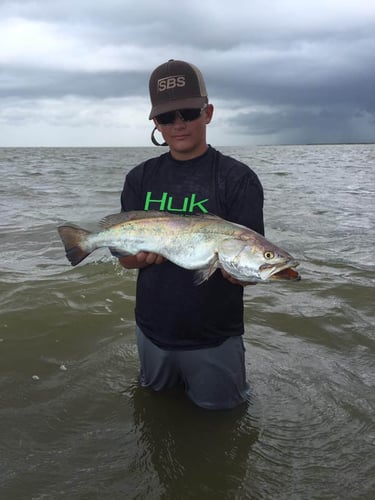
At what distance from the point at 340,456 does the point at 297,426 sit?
48 centimetres

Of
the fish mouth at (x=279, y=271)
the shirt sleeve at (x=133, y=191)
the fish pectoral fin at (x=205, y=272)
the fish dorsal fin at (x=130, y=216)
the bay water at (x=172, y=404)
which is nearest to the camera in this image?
the fish mouth at (x=279, y=271)

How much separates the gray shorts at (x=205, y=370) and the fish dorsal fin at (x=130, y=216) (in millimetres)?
1034

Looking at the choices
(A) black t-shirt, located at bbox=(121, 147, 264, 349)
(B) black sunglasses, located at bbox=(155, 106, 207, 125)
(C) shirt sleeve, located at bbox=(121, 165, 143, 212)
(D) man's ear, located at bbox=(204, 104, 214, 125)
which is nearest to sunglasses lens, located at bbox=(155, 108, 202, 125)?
(B) black sunglasses, located at bbox=(155, 106, 207, 125)

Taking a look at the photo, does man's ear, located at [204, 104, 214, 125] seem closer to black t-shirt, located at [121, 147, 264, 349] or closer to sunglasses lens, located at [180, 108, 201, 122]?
sunglasses lens, located at [180, 108, 201, 122]

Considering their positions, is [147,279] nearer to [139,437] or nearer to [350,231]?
[139,437]

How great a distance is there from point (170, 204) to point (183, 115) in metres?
0.72

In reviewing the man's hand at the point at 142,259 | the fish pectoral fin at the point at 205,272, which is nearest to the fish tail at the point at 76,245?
the man's hand at the point at 142,259

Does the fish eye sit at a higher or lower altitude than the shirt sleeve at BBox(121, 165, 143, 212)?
lower

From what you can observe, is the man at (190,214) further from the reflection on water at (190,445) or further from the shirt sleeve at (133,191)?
the reflection on water at (190,445)

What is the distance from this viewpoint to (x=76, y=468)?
11.5 ft

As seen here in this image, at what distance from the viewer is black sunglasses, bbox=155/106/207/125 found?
360cm

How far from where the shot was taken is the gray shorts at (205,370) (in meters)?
3.77

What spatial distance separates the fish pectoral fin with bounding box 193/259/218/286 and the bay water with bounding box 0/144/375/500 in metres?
1.48

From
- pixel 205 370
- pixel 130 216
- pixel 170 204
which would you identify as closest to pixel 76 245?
pixel 130 216
